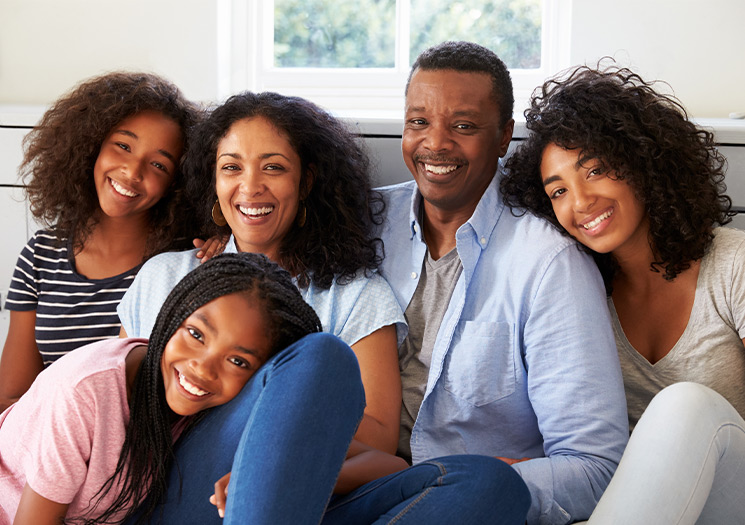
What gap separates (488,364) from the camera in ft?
4.94

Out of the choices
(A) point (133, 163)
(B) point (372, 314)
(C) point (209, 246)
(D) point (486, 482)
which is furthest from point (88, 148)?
(D) point (486, 482)

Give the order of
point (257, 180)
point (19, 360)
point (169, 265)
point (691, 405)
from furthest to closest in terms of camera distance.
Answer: point (19, 360), point (169, 265), point (257, 180), point (691, 405)

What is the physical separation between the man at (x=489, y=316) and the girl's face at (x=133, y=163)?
0.54 meters

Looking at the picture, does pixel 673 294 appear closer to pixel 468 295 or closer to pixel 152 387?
pixel 468 295

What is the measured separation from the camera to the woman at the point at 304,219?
156 centimetres

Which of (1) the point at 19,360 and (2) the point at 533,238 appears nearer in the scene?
(2) the point at 533,238

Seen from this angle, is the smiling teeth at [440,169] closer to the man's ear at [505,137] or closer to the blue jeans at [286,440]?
the man's ear at [505,137]

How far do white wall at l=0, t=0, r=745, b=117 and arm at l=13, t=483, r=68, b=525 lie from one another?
1.52m

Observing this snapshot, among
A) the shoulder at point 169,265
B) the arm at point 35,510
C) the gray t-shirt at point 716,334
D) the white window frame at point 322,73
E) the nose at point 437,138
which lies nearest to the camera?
the arm at point 35,510

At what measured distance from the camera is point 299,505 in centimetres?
103

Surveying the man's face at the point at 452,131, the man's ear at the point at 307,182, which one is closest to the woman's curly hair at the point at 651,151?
the man's face at the point at 452,131

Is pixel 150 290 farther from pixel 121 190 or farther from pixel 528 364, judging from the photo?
pixel 528 364

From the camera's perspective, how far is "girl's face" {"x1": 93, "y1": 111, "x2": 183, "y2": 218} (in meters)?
1.75

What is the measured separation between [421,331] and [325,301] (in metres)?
0.20
